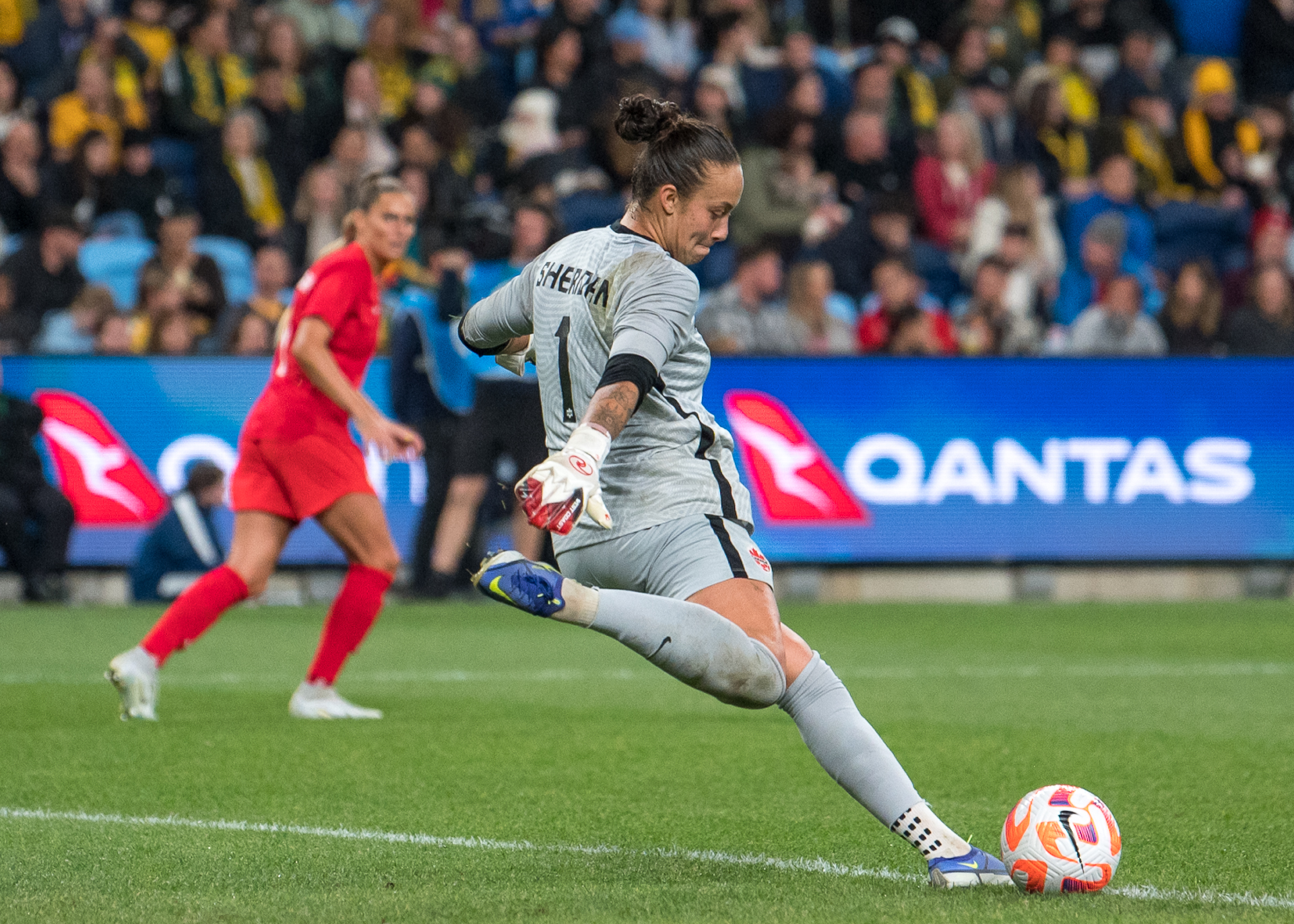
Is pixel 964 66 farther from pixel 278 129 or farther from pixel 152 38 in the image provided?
pixel 152 38

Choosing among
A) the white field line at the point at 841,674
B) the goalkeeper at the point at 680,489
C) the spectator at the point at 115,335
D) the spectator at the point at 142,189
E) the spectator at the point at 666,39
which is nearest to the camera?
the goalkeeper at the point at 680,489

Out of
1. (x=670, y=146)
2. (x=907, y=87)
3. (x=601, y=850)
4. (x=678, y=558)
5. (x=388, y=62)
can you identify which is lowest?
(x=601, y=850)

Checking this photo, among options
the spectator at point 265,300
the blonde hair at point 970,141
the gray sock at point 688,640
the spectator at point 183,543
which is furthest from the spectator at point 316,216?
the gray sock at point 688,640

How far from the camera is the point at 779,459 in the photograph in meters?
13.0

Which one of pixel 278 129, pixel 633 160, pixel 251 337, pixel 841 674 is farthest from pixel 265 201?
pixel 841 674

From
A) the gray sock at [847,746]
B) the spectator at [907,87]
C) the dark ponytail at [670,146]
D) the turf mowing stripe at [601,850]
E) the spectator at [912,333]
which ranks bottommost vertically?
the spectator at [912,333]

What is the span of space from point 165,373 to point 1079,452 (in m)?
6.25

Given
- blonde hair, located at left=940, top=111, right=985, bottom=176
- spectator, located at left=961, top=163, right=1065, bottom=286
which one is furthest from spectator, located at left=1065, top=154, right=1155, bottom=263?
blonde hair, located at left=940, top=111, right=985, bottom=176

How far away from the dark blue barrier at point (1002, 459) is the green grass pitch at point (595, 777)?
188cm

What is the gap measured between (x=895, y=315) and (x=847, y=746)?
9959mm

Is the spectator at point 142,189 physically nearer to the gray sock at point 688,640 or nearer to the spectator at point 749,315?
the spectator at point 749,315

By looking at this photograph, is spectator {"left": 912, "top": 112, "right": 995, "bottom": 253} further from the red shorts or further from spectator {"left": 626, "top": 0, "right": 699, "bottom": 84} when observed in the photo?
the red shorts

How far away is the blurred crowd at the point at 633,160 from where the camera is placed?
14.0 metres

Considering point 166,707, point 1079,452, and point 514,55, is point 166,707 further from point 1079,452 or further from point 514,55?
point 514,55
